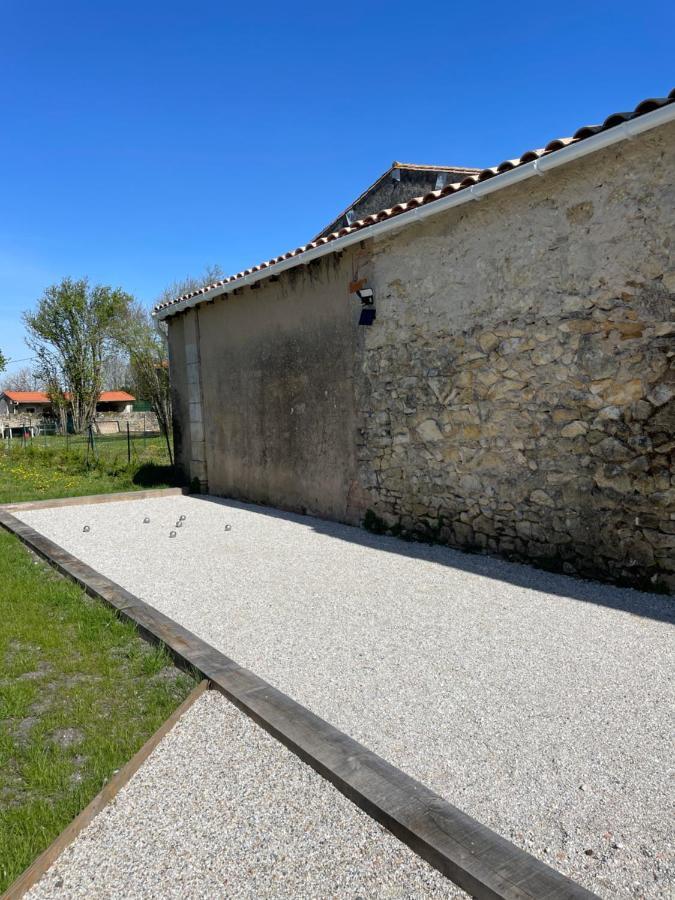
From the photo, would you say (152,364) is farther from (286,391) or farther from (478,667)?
(478,667)

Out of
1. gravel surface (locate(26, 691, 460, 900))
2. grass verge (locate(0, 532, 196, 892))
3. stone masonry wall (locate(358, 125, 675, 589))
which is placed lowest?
gravel surface (locate(26, 691, 460, 900))

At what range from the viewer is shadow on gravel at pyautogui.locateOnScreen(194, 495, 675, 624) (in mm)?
4453

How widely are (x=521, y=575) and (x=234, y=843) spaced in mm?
3794

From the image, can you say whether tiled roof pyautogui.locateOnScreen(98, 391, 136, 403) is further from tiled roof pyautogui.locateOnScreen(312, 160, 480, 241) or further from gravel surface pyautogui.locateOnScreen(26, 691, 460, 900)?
gravel surface pyautogui.locateOnScreen(26, 691, 460, 900)

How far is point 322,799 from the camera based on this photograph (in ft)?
7.57

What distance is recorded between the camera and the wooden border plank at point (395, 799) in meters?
1.82

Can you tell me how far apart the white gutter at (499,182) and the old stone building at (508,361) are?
0.02m

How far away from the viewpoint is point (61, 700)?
319cm

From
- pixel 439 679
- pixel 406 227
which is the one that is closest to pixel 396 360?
pixel 406 227

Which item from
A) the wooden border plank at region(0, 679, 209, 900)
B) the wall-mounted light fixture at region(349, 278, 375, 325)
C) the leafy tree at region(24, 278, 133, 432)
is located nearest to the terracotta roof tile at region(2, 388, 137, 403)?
the leafy tree at region(24, 278, 133, 432)

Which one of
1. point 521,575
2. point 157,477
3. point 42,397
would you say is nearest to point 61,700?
point 521,575

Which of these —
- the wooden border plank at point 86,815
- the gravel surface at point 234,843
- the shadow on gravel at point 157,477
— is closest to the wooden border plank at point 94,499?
the shadow on gravel at point 157,477

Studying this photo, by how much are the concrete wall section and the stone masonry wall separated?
0.82 meters

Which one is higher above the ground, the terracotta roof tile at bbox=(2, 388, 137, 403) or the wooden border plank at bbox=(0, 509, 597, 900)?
the terracotta roof tile at bbox=(2, 388, 137, 403)
